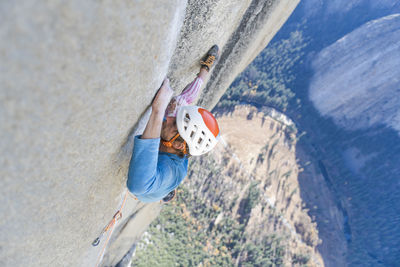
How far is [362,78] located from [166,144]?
22357 mm

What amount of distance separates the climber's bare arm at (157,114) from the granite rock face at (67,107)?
68mm

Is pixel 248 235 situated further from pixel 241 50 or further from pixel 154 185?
pixel 154 185

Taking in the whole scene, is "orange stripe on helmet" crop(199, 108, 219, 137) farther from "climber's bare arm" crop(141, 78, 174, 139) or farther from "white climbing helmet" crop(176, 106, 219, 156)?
"climber's bare arm" crop(141, 78, 174, 139)

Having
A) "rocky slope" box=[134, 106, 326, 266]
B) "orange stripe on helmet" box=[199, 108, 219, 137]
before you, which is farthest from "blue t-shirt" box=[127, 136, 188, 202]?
"rocky slope" box=[134, 106, 326, 266]

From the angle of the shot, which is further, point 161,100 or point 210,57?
point 210,57

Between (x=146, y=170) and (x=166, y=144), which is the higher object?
(x=166, y=144)

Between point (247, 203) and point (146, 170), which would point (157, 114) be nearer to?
point (146, 170)

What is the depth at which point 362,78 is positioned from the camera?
1869cm

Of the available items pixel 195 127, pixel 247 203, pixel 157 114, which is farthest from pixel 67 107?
pixel 247 203

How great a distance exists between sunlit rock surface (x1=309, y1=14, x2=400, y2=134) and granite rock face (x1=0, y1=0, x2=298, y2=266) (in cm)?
2144

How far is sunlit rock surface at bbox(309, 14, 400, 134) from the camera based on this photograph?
58.7ft

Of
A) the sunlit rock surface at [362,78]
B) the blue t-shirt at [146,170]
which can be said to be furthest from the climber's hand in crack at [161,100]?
the sunlit rock surface at [362,78]

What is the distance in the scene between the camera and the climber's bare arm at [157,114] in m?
1.46

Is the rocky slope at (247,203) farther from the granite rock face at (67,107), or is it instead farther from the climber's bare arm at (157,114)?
the climber's bare arm at (157,114)
